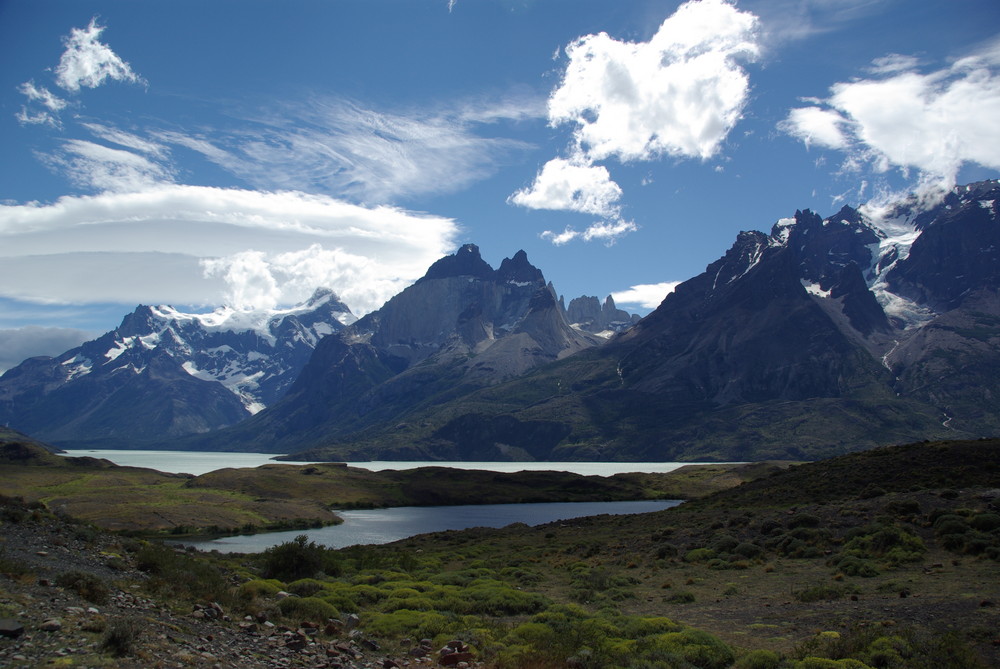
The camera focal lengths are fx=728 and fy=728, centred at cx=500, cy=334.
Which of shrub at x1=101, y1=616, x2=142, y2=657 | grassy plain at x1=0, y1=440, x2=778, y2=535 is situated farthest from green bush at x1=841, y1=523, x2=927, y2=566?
grassy plain at x1=0, y1=440, x2=778, y2=535

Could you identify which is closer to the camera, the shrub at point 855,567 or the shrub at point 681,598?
the shrub at point 681,598

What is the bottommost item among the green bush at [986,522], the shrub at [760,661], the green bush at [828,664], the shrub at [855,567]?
the shrub at [855,567]

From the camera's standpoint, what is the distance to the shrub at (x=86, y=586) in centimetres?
2333

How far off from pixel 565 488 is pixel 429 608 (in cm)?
15899

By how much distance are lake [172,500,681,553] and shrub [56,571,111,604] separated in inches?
2270

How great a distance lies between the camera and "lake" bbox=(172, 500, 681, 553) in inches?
3765

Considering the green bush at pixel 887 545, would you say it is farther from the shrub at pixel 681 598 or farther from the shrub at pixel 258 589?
the shrub at pixel 258 589

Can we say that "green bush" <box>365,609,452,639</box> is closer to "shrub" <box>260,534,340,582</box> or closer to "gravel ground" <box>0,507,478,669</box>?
"gravel ground" <box>0,507,478,669</box>

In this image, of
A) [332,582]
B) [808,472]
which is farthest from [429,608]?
[808,472]

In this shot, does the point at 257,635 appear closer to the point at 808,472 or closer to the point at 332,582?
the point at 332,582

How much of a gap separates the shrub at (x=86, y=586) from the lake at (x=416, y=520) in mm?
57659

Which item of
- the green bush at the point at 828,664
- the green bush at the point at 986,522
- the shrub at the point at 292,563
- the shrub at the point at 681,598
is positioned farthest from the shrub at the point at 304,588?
the green bush at the point at 986,522

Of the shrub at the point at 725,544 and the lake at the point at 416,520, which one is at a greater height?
the shrub at the point at 725,544

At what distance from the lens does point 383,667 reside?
2322 centimetres
